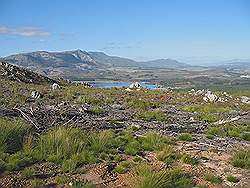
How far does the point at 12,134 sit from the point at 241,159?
22.2ft

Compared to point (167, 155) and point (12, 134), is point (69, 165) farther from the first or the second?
point (167, 155)

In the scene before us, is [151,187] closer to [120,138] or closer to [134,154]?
[134,154]

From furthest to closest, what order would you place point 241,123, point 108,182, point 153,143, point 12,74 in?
1. point 12,74
2. point 241,123
3. point 153,143
4. point 108,182

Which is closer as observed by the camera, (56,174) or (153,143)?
(56,174)

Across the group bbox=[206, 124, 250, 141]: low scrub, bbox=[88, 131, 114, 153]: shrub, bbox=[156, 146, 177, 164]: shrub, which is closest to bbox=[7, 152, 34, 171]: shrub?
bbox=[88, 131, 114, 153]: shrub

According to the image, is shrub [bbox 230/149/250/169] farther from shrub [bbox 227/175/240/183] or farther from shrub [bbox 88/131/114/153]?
shrub [bbox 88/131/114/153]

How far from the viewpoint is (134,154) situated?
436 inches

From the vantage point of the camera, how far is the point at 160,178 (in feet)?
27.7

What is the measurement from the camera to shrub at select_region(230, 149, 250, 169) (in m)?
10.7

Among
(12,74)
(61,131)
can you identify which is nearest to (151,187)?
(61,131)

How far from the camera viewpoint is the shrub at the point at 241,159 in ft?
35.1

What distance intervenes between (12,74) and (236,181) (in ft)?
129

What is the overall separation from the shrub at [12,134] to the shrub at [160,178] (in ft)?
11.9

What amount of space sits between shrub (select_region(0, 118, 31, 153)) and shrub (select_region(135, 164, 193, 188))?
11.9 feet
